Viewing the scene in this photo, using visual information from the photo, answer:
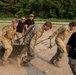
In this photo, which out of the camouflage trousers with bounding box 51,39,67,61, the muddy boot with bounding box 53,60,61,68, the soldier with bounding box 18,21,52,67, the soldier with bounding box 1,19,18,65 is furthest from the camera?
the muddy boot with bounding box 53,60,61,68

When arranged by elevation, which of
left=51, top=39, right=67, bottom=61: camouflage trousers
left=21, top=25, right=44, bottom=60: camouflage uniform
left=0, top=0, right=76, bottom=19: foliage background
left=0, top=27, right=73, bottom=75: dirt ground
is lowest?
left=0, top=0, right=76, bottom=19: foliage background

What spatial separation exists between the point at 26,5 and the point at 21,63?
28055 millimetres

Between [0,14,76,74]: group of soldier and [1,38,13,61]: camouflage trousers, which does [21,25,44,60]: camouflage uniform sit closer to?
[0,14,76,74]: group of soldier

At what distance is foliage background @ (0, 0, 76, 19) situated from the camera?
34625mm

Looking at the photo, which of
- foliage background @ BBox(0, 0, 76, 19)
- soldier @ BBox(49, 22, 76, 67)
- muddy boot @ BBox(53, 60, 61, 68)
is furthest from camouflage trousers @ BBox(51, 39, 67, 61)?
foliage background @ BBox(0, 0, 76, 19)

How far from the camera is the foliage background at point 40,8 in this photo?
3462cm

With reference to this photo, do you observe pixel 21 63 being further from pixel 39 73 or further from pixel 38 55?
pixel 38 55

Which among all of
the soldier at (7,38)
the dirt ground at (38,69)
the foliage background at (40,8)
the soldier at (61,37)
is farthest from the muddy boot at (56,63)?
the foliage background at (40,8)

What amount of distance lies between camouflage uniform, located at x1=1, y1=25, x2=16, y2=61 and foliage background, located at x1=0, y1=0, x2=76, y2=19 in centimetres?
2472

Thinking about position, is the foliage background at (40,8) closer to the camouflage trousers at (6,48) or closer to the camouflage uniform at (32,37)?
the camouflage trousers at (6,48)

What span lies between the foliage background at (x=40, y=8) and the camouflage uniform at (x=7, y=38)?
24716 millimetres

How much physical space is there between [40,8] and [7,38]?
26698mm

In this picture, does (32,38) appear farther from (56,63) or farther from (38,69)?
(56,63)

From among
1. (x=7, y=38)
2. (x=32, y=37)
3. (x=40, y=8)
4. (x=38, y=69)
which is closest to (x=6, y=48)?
(x=7, y=38)
